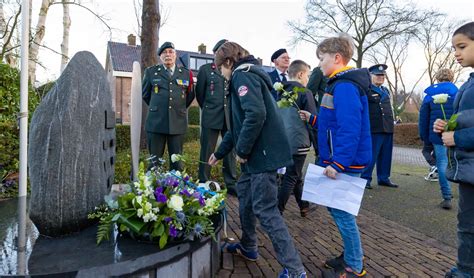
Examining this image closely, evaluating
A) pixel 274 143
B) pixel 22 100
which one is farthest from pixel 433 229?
pixel 22 100

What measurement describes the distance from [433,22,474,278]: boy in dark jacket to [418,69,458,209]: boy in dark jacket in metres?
2.72

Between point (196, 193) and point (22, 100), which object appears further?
point (22, 100)

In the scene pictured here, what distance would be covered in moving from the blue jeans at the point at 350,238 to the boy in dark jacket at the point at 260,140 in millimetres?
392

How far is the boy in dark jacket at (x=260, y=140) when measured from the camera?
267cm

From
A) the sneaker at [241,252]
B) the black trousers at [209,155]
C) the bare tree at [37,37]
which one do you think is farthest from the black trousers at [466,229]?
the bare tree at [37,37]

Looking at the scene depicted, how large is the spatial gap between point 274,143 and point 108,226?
4.29ft

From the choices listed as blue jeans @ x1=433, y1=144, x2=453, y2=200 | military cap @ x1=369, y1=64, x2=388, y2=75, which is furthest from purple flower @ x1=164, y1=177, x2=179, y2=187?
military cap @ x1=369, y1=64, x2=388, y2=75

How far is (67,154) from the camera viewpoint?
2580 millimetres

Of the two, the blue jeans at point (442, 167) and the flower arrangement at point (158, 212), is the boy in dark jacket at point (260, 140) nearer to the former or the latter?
the flower arrangement at point (158, 212)

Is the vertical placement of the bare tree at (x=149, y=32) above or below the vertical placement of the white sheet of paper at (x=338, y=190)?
above

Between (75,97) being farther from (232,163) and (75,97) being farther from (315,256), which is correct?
(232,163)

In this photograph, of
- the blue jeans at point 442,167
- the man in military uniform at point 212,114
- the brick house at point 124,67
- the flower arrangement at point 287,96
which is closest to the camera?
the flower arrangement at point 287,96

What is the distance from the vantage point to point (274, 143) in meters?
2.80

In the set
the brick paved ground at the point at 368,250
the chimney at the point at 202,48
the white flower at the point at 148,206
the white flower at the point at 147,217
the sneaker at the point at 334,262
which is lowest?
the brick paved ground at the point at 368,250
